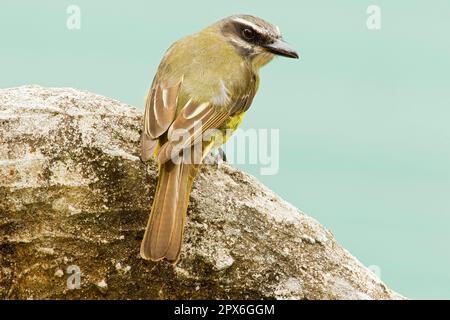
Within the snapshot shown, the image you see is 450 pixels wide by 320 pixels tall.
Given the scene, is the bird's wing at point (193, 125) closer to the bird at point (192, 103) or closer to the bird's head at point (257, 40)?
the bird at point (192, 103)

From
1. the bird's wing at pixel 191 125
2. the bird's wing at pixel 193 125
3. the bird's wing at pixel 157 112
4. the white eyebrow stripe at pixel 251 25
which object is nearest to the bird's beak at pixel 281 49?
the white eyebrow stripe at pixel 251 25

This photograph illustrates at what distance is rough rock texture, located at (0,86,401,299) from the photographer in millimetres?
4828

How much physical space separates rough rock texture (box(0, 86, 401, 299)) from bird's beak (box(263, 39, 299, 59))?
1382mm

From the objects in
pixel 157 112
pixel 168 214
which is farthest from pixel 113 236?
pixel 157 112

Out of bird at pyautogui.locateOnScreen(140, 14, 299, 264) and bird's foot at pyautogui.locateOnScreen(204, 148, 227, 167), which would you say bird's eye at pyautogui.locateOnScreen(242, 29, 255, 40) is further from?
bird's foot at pyautogui.locateOnScreen(204, 148, 227, 167)

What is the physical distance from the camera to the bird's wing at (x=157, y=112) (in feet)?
15.7

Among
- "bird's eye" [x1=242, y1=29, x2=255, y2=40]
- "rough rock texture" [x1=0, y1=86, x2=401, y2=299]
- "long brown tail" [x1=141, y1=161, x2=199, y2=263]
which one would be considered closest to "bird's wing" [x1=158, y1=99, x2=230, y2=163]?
"long brown tail" [x1=141, y1=161, x2=199, y2=263]

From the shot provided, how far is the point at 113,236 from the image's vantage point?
15.9ft

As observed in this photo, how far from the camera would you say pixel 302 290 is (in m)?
4.88

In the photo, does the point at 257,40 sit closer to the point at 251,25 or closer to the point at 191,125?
the point at 251,25
